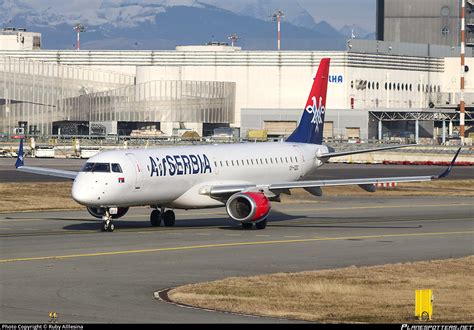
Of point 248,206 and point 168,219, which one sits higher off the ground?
point 248,206

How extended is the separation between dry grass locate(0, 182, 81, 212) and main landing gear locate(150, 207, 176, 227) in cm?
1251

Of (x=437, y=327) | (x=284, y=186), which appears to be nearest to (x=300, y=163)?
(x=284, y=186)

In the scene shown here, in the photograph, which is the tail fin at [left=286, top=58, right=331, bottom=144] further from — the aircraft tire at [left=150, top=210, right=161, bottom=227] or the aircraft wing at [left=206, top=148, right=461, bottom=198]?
the aircraft tire at [left=150, top=210, right=161, bottom=227]

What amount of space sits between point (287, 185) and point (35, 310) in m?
27.9

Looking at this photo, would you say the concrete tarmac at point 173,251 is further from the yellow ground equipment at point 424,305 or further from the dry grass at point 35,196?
the dry grass at point 35,196

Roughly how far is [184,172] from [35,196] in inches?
917

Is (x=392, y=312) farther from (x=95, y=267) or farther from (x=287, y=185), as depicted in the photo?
(x=287, y=185)

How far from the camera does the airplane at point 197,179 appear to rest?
52.3 meters

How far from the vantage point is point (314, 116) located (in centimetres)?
6762

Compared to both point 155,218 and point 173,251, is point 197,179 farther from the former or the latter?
point 173,251

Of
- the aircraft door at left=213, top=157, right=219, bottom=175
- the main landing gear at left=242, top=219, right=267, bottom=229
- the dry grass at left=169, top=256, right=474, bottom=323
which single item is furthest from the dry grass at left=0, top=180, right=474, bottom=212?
the dry grass at left=169, top=256, right=474, bottom=323

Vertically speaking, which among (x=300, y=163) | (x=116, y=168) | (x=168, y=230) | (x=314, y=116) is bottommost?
(x=168, y=230)

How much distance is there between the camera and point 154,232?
178 feet

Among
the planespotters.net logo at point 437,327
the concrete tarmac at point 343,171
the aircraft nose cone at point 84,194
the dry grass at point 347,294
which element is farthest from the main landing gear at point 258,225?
the concrete tarmac at point 343,171
